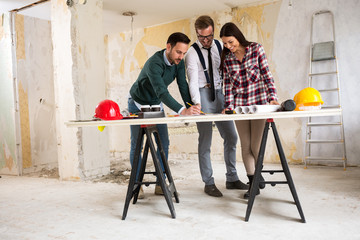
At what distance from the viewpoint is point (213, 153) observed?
5266 millimetres

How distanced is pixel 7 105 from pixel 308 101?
4.35 metres

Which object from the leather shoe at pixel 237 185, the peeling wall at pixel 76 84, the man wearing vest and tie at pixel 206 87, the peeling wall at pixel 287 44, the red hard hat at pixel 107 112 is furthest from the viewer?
the peeling wall at pixel 287 44

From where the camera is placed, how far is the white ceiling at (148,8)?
4.64 m

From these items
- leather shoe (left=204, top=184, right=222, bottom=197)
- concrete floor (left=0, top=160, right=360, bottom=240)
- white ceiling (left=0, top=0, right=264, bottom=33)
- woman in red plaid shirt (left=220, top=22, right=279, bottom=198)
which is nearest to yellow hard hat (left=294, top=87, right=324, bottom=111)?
woman in red plaid shirt (left=220, top=22, right=279, bottom=198)

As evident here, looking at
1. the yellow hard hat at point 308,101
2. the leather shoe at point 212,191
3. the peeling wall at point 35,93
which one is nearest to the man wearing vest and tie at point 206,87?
the leather shoe at point 212,191

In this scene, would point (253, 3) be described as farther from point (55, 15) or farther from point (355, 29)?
point (55, 15)

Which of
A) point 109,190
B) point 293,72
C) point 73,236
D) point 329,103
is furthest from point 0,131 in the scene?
point 329,103

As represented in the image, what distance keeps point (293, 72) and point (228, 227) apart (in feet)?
10.4

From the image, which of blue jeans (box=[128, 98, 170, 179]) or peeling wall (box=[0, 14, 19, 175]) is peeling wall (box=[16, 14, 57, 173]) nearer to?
peeling wall (box=[0, 14, 19, 175])

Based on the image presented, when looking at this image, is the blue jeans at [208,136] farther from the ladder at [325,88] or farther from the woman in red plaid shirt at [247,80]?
the ladder at [325,88]

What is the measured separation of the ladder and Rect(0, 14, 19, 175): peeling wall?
4.21m

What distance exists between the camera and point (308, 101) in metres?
1.97

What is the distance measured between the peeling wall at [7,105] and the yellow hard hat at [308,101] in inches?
163

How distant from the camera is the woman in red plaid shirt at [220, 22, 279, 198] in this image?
2.48 meters
